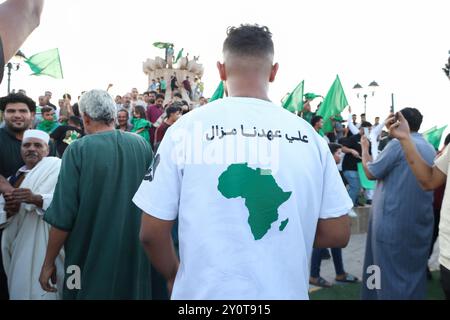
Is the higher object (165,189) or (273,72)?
(273,72)

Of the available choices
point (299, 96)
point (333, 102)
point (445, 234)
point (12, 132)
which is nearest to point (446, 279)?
point (445, 234)

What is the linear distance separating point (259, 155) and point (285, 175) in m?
0.12

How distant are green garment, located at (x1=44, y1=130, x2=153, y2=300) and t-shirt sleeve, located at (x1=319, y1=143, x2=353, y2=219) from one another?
1.43 m

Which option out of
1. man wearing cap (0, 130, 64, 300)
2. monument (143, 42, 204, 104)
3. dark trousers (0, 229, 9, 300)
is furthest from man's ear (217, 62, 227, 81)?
monument (143, 42, 204, 104)

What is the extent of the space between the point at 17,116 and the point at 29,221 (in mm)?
1094

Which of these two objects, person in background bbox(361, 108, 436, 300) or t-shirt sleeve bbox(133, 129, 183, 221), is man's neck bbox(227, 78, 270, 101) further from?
person in background bbox(361, 108, 436, 300)

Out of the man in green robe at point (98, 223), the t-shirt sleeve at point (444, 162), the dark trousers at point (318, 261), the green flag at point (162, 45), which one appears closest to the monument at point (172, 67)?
the green flag at point (162, 45)

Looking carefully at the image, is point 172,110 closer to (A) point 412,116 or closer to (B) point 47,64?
(A) point 412,116

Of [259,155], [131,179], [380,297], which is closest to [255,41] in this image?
[259,155]

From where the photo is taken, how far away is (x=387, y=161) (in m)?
3.66

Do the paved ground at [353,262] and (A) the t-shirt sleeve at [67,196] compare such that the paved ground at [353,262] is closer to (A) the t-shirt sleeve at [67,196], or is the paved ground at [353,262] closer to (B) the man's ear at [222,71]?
(A) the t-shirt sleeve at [67,196]

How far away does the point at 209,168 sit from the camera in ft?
4.84
